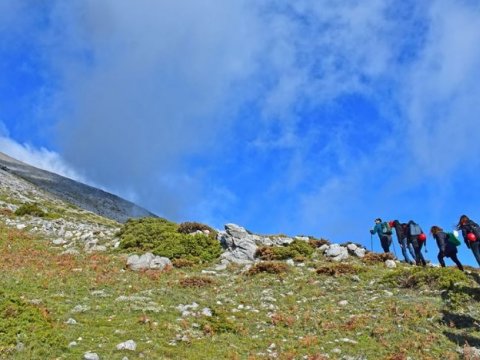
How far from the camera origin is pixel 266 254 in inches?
1001

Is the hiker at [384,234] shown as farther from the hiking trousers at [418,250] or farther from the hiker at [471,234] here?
the hiker at [471,234]

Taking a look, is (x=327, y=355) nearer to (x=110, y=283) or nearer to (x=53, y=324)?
(x=53, y=324)

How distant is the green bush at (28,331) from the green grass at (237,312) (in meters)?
0.02

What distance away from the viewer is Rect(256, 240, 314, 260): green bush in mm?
25105

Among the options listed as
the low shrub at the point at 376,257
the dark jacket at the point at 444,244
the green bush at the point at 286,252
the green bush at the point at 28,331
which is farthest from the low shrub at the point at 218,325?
the low shrub at the point at 376,257

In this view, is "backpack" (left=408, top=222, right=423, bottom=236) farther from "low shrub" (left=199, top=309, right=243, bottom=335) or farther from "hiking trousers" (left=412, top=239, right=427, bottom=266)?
"low shrub" (left=199, top=309, right=243, bottom=335)

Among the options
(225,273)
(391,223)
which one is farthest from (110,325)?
(391,223)

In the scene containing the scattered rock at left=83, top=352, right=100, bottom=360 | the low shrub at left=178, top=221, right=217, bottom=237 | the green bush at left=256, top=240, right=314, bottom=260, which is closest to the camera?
the scattered rock at left=83, top=352, right=100, bottom=360

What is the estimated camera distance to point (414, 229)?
24422mm

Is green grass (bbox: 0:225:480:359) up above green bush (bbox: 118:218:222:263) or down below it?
below

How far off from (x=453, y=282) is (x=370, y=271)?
13.5ft

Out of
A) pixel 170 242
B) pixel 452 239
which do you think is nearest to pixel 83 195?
pixel 170 242

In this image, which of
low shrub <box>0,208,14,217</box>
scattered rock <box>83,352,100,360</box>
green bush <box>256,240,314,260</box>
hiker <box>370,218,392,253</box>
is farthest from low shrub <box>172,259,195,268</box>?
low shrub <box>0,208,14,217</box>

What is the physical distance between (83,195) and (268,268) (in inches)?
2548
